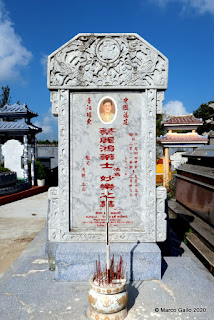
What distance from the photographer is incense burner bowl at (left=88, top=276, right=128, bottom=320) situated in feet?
7.41

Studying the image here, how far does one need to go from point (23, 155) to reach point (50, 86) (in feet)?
29.9

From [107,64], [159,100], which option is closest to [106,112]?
[107,64]

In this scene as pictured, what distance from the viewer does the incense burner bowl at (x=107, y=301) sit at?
2.26 meters

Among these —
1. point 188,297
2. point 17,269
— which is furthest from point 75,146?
point 188,297

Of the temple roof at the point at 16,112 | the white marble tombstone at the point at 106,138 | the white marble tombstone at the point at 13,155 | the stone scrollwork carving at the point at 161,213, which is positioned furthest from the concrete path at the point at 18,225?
the temple roof at the point at 16,112

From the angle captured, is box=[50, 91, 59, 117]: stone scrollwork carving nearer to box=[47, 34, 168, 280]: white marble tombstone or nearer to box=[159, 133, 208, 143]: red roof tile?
box=[47, 34, 168, 280]: white marble tombstone

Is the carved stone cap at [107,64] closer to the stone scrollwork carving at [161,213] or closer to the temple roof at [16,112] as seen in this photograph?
the stone scrollwork carving at [161,213]

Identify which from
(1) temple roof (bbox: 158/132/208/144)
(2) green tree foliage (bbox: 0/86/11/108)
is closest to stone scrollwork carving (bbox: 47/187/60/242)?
(1) temple roof (bbox: 158/132/208/144)

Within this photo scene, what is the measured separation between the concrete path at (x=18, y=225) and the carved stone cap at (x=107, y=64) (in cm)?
322

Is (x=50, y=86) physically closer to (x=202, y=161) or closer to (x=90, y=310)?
(x=90, y=310)

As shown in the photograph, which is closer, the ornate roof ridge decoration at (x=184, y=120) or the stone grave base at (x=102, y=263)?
the stone grave base at (x=102, y=263)

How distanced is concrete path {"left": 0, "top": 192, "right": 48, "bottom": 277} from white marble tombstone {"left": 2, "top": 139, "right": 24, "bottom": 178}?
2.07 metres

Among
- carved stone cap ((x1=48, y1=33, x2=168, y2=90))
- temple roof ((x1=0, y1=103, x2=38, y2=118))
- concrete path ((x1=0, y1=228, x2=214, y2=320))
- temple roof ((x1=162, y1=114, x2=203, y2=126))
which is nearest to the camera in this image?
concrete path ((x1=0, y1=228, x2=214, y2=320))

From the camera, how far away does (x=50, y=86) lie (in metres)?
3.22
